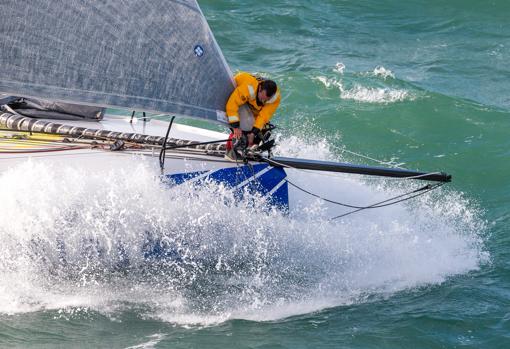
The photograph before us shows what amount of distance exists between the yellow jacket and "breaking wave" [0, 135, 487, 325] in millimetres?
743

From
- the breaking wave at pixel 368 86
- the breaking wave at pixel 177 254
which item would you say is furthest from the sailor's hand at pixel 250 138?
the breaking wave at pixel 368 86

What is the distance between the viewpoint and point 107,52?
7.42 m

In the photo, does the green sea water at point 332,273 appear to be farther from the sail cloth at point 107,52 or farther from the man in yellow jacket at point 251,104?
the sail cloth at point 107,52

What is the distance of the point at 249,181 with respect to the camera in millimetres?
8508

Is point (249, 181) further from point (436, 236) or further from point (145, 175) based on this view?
point (436, 236)

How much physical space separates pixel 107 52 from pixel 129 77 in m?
0.28

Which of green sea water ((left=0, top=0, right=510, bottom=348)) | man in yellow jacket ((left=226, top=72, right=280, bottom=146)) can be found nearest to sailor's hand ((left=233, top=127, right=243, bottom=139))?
man in yellow jacket ((left=226, top=72, right=280, bottom=146))

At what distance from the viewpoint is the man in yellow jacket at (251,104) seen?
26.8 feet

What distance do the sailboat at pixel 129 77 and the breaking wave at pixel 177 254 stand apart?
21 cm

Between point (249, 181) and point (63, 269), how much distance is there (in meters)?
2.00

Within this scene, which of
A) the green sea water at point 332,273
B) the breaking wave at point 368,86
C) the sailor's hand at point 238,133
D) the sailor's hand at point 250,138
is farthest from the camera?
the breaking wave at point 368,86

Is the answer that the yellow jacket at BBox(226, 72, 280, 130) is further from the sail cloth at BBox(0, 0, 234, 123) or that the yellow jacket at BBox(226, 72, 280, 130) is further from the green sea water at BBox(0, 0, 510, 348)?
the green sea water at BBox(0, 0, 510, 348)

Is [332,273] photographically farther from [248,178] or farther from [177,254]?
[177,254]

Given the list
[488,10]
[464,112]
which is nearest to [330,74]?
[464,112]
